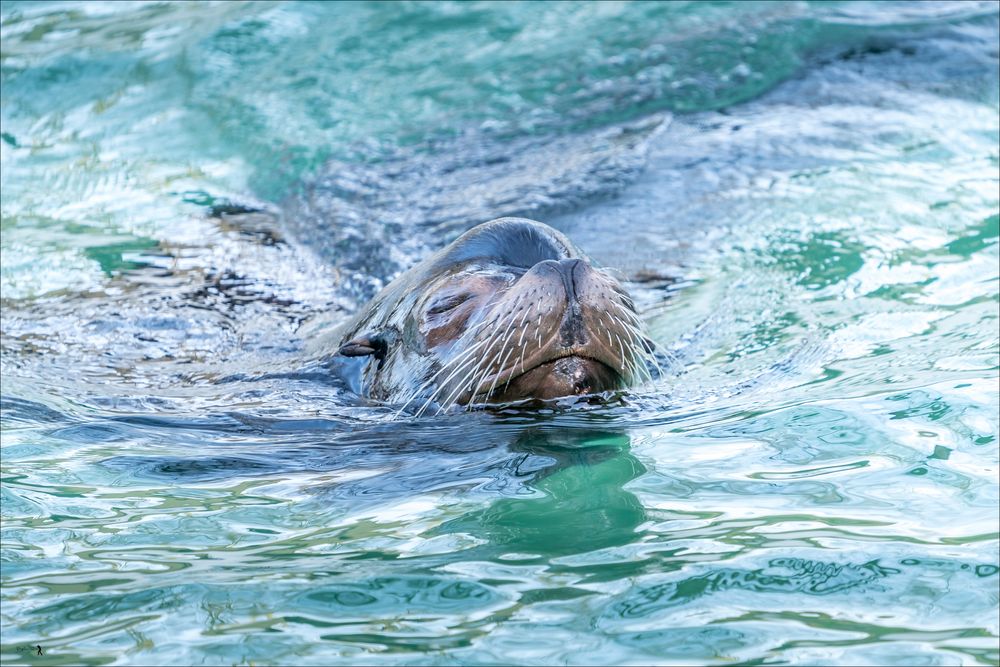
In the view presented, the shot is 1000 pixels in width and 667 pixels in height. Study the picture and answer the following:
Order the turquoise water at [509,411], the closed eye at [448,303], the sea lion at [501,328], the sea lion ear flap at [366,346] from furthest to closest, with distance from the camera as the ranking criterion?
the sea lion ear flap at [366,346] < the closed eye at [448,303] < the sea lion at [501,328] < the turquoise water at [509,411]

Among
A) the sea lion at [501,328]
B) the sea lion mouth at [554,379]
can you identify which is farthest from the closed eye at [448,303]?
the sea lion mouth at [554,379]

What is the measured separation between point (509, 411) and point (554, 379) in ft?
0.73

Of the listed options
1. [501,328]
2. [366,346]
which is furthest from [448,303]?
[366,346]

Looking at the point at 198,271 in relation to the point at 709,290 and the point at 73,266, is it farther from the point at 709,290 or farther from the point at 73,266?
the point at 709,290

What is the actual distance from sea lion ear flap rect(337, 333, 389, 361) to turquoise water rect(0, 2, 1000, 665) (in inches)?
6.0

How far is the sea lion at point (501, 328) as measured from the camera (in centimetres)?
382

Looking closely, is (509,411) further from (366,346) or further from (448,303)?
(366,346)

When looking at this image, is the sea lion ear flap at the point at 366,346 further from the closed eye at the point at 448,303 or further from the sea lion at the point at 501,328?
the closed eye at the point at 448,303

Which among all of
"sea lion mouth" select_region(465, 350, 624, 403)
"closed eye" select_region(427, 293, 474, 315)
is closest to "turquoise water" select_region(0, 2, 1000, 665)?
"sea lion mouth" select_region(465, 350, 624, 403)

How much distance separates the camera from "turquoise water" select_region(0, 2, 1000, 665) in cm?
276

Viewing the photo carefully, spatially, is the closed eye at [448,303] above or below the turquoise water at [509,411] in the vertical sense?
above

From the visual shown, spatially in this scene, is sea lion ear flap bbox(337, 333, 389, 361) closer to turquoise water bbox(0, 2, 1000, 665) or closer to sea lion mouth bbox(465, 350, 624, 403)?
turquoise water bbox(0, 2, 1000, 665)

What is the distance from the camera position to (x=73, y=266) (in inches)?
263

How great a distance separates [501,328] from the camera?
3.88 m
